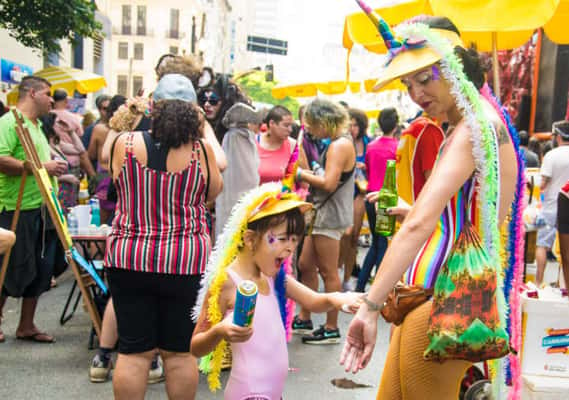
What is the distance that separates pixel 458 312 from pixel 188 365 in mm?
1576

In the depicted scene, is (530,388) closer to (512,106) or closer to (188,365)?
(188,365)

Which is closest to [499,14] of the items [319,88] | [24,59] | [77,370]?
[77,370]

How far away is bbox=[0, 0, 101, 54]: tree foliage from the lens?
9055mm

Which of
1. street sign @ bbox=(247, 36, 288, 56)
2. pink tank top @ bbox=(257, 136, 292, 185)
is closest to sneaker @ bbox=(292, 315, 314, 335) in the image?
pink tank top @ bbox=(257, 136, 292, 185)

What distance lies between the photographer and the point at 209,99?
4.68 metres

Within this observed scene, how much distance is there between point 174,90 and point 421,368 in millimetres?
1912

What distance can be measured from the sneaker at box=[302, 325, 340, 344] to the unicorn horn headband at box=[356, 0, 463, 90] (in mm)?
3300

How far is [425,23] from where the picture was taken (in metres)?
2.54

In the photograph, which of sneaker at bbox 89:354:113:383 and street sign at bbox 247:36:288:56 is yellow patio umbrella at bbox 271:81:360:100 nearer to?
sneaker at bbox 89:354:113:383

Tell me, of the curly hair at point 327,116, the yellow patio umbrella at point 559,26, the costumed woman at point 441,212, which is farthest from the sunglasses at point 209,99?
the yellow patio umbrella at point 559,26

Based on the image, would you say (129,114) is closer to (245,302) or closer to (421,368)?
(245,302)

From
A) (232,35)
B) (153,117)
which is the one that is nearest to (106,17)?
(153,117)

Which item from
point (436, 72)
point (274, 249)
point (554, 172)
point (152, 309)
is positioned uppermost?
point (436, 72)

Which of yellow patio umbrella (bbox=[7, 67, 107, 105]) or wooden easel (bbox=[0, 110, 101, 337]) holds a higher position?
yellow patio umbrella (bbox=[7, 67, 107, 105])
